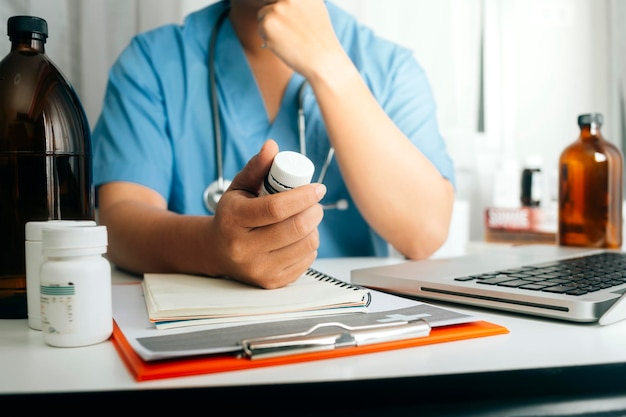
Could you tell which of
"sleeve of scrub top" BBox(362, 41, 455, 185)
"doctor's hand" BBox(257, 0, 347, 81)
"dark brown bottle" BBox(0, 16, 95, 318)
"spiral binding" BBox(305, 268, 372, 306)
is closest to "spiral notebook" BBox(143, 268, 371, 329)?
"spiral binding" BBox(305, 268, 372, 306)

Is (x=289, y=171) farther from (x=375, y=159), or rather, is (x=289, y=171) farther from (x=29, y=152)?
(x=375, y=159)

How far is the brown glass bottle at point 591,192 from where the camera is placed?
926mm

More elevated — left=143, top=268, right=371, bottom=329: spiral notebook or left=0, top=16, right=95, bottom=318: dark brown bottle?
left=0, top=16, right=95, bottom=318: dark brown bottle

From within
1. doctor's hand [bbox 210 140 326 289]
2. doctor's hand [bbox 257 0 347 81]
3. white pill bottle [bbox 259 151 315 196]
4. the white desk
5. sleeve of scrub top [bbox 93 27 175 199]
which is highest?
doctor's hand [bbox 257 0 347 81]

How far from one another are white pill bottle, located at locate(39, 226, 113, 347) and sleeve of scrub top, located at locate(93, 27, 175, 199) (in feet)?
1.64

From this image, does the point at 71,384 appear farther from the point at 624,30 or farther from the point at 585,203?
the point at 624,30

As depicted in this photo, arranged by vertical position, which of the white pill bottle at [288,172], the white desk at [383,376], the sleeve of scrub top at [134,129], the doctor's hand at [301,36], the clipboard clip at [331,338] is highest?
the doctor's hand at [301,36]

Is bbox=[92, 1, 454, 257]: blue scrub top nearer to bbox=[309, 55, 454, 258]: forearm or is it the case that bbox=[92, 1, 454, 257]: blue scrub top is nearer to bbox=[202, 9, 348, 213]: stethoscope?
bbox=[202, 9, 348, 213]: stethoscope

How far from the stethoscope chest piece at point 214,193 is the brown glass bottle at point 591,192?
600 mm

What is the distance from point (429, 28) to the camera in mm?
1399

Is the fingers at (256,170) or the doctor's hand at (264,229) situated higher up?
the fingers at (256,170)

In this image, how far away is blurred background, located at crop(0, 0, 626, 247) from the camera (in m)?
1.40

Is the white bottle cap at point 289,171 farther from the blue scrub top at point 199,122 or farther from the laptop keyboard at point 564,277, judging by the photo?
the blue scrub top at point 199,122

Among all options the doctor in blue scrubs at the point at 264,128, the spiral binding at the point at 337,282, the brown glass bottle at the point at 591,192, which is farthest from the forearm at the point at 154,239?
the brown glass bottle at the point at 591,192
